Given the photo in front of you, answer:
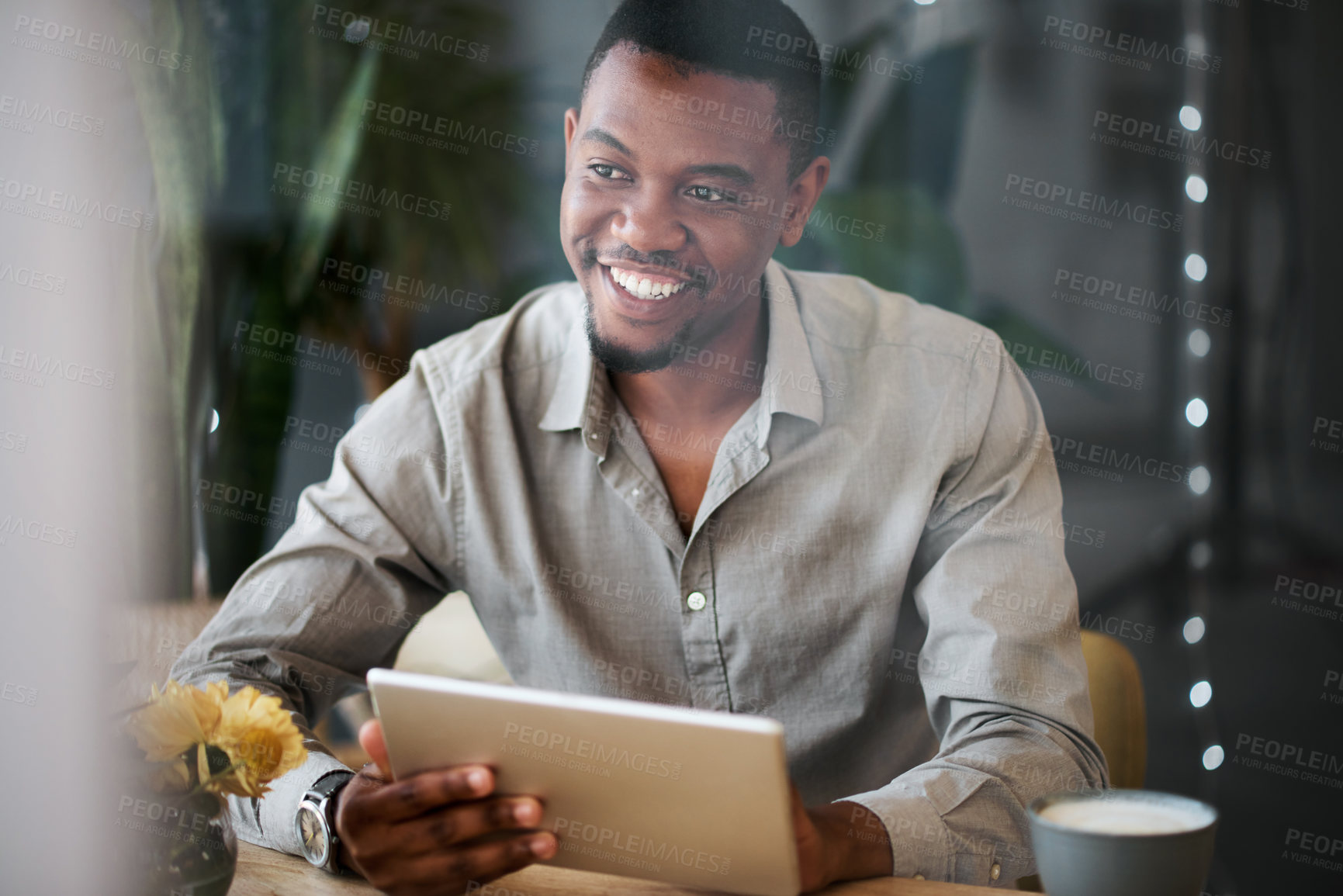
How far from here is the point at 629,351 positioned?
1230mm

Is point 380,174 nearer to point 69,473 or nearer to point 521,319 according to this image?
point 521,319

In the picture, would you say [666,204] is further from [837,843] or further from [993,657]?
[837,843]

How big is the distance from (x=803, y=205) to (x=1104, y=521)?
3.36 feet

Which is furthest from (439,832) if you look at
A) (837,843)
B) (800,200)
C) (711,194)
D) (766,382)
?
(800,200)

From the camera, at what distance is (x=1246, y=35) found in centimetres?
180

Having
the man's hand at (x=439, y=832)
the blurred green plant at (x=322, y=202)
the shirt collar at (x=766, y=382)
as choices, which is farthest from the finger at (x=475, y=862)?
the blurred green plant at (x=322, y=202)

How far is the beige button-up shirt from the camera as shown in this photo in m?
1.12

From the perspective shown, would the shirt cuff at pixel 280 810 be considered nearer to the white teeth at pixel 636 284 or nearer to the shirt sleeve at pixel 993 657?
the shirt sleeve at pixel 993 657

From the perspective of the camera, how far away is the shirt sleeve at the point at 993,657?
34.2 inches

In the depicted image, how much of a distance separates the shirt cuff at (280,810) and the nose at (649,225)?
25.0 inches

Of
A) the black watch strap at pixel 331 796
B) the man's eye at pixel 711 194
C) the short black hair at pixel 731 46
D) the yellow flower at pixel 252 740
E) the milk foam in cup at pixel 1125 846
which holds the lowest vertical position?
the black watch strap at pixel 331 796

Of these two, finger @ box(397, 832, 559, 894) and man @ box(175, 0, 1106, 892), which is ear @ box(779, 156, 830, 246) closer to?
man @ box(175, 0, 1106, 892)

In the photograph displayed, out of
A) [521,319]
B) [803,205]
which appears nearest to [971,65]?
[803,205]

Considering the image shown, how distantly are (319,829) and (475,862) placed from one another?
16 centimetres
